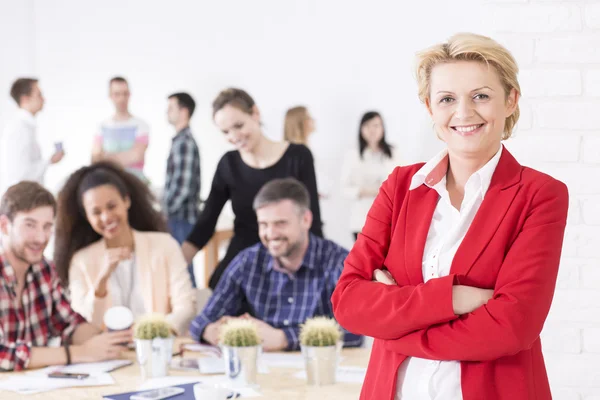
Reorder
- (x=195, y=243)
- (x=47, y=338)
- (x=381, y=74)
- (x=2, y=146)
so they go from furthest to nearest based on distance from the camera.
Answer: (x=381, y=74) → (x=2, y=146) → (x=195, y=243) → (x=47, y=338)

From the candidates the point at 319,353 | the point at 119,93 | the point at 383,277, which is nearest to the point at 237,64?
the point at 119,93

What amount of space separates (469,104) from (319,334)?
0.91 metres

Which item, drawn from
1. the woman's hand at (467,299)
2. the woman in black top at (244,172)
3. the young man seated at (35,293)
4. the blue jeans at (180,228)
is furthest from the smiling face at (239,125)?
the woman's hand at (467,299)

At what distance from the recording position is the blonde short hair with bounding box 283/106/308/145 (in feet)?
19.2

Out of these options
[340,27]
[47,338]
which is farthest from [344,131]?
[47,338]

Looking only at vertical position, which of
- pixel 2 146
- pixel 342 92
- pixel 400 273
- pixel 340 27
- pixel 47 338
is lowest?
pixel 47 338

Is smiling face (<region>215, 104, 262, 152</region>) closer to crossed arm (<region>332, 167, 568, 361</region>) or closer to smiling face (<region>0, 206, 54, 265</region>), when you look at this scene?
smiling face (<region>0, 206, 54, 265</region>)

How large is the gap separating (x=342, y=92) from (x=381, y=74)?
354 millimetres

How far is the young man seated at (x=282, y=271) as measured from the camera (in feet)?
8.98

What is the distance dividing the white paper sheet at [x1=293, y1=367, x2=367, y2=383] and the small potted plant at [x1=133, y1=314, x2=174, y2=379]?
36 centimetres

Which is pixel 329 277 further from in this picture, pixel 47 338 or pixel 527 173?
pixel 527 173

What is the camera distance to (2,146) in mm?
5043

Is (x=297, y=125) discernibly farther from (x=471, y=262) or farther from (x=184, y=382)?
(x=471, y=262)

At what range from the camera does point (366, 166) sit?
5.84 meters
